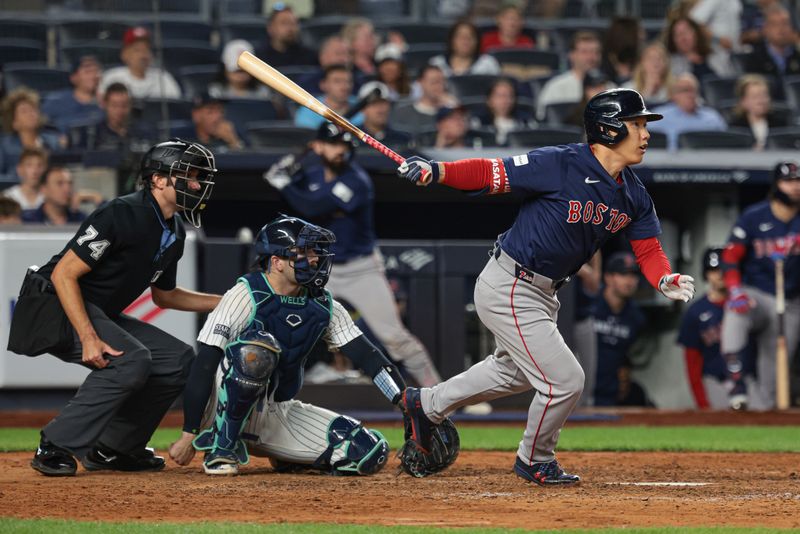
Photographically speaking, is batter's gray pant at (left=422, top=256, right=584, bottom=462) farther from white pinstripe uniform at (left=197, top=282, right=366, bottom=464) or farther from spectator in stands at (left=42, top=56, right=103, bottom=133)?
spectator in stands at (left=42, top=56, right=103, bottom=133)

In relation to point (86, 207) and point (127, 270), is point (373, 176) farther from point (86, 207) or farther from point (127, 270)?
point (127, 270)

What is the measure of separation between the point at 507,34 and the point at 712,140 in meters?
2.61

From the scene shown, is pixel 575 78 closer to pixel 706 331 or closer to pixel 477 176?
pixel 706 331

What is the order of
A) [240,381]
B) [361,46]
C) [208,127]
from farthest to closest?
[361,46], [208,127], [240,381]

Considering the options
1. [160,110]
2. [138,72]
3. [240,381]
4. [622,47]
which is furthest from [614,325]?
→ [240,381]

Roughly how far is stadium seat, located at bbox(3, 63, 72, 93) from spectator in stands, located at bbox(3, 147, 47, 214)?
1.72 m

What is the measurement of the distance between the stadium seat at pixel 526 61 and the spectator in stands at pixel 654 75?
3.66ft

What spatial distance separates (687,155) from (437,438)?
5.02 metres

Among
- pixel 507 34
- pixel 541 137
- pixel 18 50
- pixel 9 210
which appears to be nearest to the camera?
pixel 9 210

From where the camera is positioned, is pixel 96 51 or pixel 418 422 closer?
pixel 418 422

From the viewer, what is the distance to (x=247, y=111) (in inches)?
415

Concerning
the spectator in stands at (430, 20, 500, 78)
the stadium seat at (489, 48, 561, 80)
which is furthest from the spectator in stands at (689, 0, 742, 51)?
the spectator in stands at (430, 20, 500, 78)

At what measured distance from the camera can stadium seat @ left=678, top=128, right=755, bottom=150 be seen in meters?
10.1

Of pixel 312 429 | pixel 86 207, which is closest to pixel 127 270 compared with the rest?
pixel 312 429
